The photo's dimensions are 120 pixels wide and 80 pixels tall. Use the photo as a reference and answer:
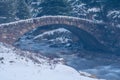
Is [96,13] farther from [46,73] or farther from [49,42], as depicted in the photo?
[46,73]

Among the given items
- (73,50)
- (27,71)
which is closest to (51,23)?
(73,50)

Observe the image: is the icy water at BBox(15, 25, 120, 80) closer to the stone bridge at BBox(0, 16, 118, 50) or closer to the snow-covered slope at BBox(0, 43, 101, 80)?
the stone bridge at BBox(0, 16, 118, 50)

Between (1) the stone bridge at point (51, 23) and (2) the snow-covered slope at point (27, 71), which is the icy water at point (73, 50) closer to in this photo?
(1) the stone bridge at point (51, 23)

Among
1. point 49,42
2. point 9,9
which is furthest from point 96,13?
point 9,9

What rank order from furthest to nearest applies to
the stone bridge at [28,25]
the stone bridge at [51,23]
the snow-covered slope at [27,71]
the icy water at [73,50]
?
the stone bridge at [51,23] → the stone bridge at [28,25] → the icy water at [73,50] → the snow-covered slope at [27,71]

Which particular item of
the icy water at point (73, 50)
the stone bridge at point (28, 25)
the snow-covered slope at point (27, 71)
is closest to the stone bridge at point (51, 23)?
the stone bridge at point (28, 25)

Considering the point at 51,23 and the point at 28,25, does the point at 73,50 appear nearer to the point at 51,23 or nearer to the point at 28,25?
the point at 51,23

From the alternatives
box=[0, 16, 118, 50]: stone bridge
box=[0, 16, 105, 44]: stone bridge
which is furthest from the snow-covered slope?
box=[0, 16, 118, 50]: stone bridge

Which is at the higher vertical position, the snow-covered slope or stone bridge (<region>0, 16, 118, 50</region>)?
the snow-covered slope
